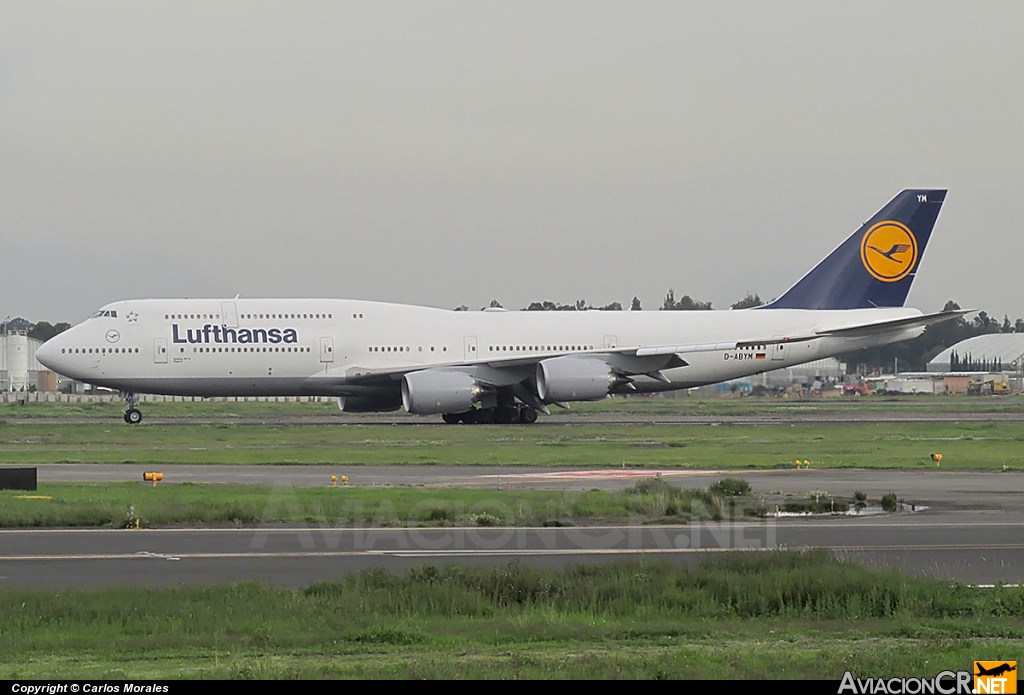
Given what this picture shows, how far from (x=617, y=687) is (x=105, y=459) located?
25259 mm

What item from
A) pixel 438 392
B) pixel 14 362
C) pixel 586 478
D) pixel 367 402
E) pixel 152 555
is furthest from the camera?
pixel 14 362

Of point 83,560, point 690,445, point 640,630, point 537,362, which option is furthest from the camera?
point 537,362

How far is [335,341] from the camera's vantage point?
4750cm

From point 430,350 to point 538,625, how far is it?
37149mm

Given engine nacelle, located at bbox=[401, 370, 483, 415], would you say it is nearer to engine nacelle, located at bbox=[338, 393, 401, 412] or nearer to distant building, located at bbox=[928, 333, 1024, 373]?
engine nacelle, located at bbox=[338, 393, 401, 412]

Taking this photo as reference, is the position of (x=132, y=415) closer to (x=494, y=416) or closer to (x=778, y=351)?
(x=494, y=416)

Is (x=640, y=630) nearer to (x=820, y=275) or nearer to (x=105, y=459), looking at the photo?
(x=105, y=459)

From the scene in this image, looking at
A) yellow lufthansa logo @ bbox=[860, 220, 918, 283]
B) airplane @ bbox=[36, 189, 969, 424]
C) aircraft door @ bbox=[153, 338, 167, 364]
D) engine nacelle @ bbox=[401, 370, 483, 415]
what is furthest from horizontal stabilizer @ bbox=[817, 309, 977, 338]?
aircraft door @ bbox=[153, 338, 167, 364]

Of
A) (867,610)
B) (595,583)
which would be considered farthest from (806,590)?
(595,583)

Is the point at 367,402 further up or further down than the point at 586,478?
further up

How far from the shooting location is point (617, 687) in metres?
8.94

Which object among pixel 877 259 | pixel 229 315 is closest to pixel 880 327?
pixel 877 259

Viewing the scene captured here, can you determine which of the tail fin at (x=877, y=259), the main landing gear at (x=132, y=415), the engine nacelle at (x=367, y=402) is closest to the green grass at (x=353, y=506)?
the main landing gear at (x=132, y=415)

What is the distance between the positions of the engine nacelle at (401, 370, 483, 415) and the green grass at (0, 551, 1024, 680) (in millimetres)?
30025
